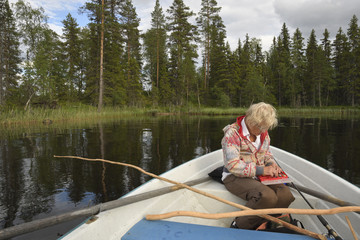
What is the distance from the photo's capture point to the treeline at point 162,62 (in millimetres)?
18266

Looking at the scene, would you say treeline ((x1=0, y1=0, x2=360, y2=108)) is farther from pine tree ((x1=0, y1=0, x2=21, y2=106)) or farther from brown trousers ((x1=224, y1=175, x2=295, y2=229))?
brown trousers ((x1=224, y1=175, x2=295, y2=229))

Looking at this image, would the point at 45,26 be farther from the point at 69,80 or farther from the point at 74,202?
the point at 74,202

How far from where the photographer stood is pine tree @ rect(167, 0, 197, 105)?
3075 cm

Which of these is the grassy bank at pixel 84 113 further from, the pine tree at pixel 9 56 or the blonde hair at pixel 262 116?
the blonde hair at pixel 262 116

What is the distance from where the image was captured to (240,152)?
212 centimetres

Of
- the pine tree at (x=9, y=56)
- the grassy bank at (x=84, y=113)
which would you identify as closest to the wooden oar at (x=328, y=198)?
the grassy bank at (x=84, y=113)

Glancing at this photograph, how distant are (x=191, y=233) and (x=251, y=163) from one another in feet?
3.06

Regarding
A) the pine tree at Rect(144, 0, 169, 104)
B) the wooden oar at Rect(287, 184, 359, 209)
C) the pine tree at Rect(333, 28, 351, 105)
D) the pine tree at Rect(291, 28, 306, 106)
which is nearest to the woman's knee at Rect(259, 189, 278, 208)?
the wooden oar at Rect(287, 184, 359, 209)

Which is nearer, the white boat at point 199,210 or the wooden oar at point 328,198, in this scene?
the white boat at point 199,210

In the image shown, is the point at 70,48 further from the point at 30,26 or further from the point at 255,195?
the point at 255,195

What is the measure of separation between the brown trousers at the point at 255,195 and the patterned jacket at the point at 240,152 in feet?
0.30

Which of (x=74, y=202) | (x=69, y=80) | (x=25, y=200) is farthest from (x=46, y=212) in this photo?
(x=69, y=80)

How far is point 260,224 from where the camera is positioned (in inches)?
71.8

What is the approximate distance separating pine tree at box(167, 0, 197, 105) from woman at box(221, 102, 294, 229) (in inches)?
1125
